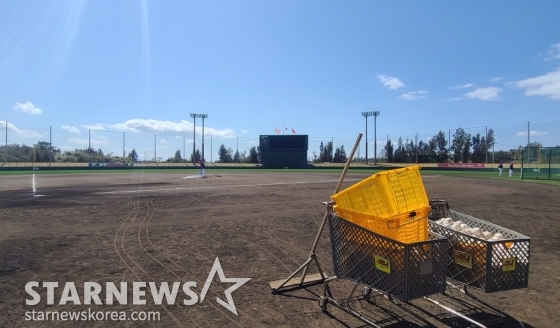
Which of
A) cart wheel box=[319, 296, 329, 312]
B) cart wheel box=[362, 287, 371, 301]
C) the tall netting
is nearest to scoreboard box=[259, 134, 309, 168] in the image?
the tall netting

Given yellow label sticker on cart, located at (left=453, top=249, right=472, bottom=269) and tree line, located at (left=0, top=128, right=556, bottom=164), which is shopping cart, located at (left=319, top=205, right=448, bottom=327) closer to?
yellow label sticker on cart, located at (left=453, top=249, right=472, bottom=269)

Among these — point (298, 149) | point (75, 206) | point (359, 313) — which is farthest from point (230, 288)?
point (298, 149)

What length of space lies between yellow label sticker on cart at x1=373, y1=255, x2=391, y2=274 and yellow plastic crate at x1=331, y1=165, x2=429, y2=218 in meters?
0.38

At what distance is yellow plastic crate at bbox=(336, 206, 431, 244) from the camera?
316 cm

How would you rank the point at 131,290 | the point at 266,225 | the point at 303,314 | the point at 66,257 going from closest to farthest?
the point at 303,314 < the point at 131,290 < the point at 66,257 < the point at 266,225

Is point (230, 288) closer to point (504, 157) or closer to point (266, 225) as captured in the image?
point (266, 225)

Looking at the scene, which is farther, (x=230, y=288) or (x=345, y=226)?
(x=230, y=288)

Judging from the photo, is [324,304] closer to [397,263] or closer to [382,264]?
[382,264]

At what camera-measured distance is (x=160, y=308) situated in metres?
3.83

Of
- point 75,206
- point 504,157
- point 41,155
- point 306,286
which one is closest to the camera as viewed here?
point 306,286

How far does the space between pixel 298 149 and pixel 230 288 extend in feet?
164

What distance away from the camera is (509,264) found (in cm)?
323

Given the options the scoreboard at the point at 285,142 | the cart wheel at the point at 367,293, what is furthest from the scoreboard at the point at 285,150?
the cart wheel at the point at 367,293

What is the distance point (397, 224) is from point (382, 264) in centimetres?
38
